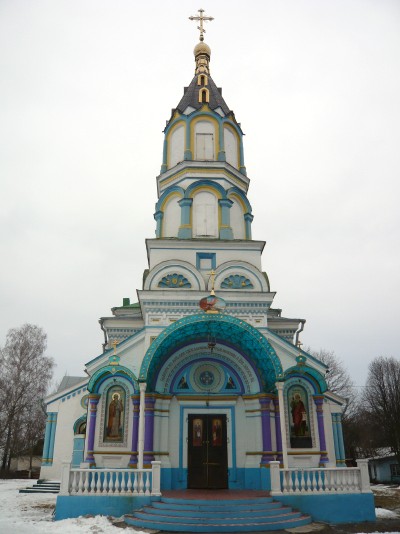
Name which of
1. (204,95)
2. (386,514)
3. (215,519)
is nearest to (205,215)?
(204,95)

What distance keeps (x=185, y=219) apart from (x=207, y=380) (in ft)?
19.4

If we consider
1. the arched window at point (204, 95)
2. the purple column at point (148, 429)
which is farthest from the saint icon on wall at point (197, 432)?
the arched window at point (204, 95)

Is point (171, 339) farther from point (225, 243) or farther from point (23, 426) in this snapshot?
point (23, 426)

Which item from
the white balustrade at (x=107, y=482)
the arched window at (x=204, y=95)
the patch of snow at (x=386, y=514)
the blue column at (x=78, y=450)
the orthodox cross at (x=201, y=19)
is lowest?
the patch of snow at (x=386, y=514)

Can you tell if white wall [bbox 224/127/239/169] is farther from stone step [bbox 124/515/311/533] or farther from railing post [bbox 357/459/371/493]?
stone step [bbox 124/515/311/533]

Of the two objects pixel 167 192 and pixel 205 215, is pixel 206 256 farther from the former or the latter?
pixel 167 192

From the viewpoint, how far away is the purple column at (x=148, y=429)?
40.5 ft

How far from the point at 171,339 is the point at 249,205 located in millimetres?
6939

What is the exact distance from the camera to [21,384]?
2988 cm

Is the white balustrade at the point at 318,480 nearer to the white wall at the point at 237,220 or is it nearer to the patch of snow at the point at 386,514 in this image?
the patch of snow at the point at 386,514

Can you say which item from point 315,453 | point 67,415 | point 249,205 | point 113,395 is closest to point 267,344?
point 315,453

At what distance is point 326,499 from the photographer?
10.8 metres

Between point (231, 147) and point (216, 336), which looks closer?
point (216, 336)

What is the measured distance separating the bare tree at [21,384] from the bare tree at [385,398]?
25.0 meters
